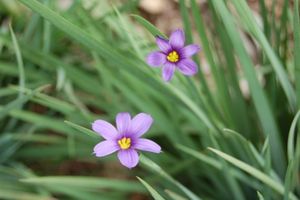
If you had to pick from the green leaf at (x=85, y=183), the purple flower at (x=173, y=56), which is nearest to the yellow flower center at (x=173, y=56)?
the purple flower at (x=173, y=56)

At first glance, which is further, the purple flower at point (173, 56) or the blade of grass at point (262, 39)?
the blade of grass at point (262, 39)

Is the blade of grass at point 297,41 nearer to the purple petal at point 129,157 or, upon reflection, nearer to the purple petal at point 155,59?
the purple petal at point 155,59

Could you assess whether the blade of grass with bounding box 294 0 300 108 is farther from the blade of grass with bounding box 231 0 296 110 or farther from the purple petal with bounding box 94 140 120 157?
the purple petal with bounding box 94 140 120 157

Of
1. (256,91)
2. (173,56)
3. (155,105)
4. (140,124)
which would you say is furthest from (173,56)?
(155,105)

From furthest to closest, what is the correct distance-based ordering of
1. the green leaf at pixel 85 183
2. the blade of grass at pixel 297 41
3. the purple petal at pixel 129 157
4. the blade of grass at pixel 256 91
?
the green leaf at pixel 85 183 < the blade of grass at pixel 256 91 < the blade of grass at pixel 297 41 < the purple petal at pixel 129 157

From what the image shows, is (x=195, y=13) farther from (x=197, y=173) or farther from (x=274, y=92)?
(x=197, y=173)

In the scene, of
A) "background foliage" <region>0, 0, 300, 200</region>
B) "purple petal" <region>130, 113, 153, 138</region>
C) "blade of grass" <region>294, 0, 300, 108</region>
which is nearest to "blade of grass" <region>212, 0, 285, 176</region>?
"background foliage" <region>0, 0, 300, 200</region>
